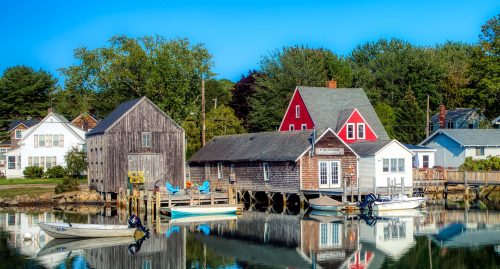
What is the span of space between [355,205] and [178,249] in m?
17.6

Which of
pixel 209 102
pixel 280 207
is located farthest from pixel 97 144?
pixel 209 102

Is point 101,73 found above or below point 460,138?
above

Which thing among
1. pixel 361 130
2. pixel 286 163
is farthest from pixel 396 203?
pixel 361 130

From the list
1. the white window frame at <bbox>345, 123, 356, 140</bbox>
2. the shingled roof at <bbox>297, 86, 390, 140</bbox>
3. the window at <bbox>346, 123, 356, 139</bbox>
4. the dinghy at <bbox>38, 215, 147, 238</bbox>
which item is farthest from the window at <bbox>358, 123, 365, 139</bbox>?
the dinghy at <bbox>38, 215, 147, 238</bbox>

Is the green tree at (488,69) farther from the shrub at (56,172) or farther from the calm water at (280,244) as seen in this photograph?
the shrub at (56,172)

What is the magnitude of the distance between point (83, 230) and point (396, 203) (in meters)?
21.1

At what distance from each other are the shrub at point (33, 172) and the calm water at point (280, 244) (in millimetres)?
26578

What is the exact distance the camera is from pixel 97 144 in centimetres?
5688

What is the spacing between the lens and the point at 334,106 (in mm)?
71000

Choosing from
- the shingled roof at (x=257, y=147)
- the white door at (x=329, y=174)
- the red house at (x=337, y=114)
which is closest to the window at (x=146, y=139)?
the shingled roof at (x=257, y=147)

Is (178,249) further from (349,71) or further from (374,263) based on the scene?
(349,71)

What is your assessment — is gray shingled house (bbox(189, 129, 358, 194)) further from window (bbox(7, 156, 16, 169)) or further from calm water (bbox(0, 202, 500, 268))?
window (bbox(7, 156, 16, 169))

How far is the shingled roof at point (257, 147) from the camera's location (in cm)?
5297

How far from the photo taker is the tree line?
7362 centimetres
